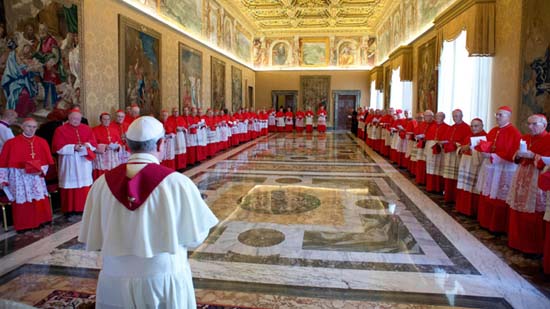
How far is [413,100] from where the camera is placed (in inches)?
562

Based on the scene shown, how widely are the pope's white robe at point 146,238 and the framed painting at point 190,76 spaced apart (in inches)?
Result: 453

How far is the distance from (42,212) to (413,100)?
12.5m

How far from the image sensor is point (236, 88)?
2194 centimetres

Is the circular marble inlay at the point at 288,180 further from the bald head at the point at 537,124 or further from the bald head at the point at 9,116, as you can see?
the bald head at the point at 9,116

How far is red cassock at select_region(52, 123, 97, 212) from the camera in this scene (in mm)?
6336

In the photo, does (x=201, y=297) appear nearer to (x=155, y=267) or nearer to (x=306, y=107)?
(x=155, y=267)

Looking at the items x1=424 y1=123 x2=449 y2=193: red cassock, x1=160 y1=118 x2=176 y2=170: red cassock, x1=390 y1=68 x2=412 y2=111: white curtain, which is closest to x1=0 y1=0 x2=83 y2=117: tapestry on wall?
x1=160 y1=118 x2=176 y2=170: red cassock

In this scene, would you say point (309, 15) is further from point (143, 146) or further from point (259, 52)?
point (143, 146)

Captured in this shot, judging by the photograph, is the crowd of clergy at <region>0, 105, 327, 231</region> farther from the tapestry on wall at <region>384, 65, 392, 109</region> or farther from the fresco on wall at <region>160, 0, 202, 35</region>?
the tapestry on wall at <region>384, 65, 392, 109</region>

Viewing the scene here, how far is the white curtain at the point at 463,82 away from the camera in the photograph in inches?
330

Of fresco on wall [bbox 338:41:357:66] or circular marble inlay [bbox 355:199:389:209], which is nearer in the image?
circular marble inlay [bbox 355:199:389:209]

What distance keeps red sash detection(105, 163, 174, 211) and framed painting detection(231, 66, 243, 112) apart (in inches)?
756

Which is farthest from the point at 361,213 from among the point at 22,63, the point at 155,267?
the point at 22,63

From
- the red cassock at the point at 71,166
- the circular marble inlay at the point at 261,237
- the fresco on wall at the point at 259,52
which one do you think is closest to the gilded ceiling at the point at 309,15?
the fresco on wall at the point at 259,52
